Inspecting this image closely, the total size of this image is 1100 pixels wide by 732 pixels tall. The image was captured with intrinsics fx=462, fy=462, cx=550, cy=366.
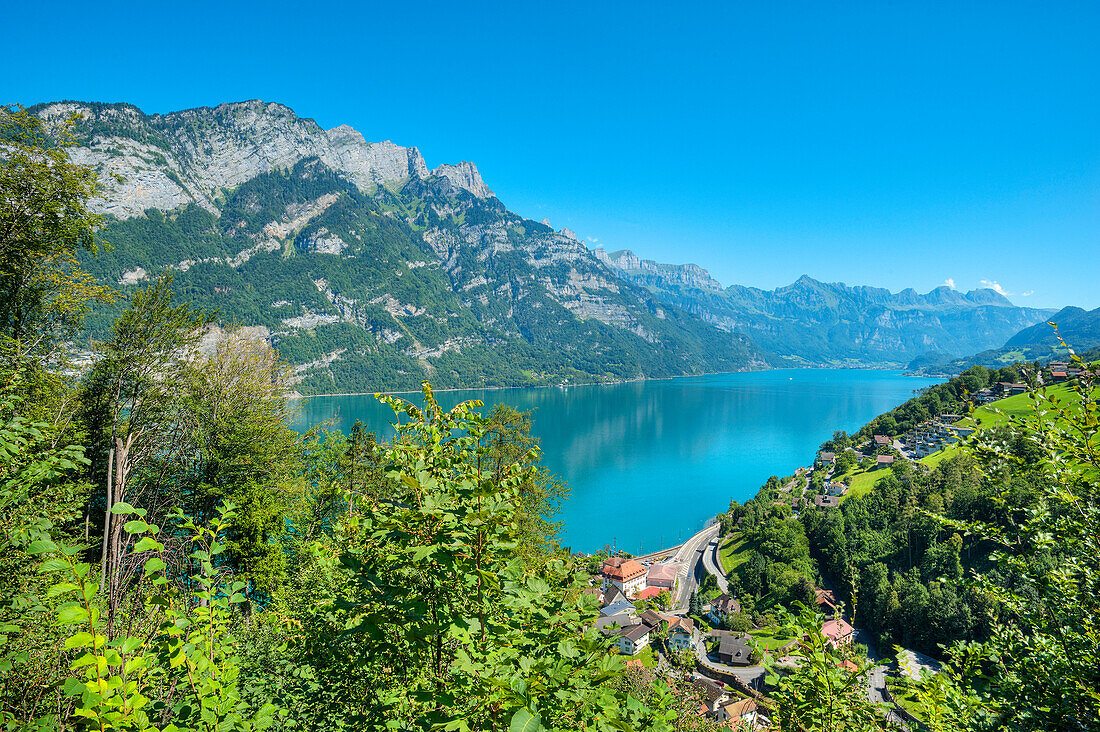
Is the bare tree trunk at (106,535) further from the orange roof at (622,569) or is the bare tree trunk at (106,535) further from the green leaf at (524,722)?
the orange roof at (622,569)

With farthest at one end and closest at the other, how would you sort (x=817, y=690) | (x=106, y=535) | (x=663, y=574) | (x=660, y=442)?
(x=660, y=442), (x=663, y=574), (x=106, y=535), (x=817, y=690)

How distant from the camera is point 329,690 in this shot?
12.4ft

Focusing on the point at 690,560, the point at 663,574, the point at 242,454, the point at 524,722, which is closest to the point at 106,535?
the point at 524,722

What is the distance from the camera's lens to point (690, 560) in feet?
142

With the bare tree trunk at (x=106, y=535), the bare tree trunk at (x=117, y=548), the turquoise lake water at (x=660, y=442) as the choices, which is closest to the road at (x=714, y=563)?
the turquoise lake water at (x=660, y=442)

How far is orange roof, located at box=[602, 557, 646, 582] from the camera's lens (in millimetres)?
37219

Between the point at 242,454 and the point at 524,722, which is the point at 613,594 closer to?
the point at 242,454

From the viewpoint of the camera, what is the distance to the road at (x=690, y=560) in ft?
121

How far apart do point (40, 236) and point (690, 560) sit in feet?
152

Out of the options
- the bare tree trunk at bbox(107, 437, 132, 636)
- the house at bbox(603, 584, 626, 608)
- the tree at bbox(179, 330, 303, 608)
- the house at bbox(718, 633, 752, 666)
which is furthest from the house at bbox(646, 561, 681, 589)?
the bare tree trunk at bbox(107, 437, 132, 636)

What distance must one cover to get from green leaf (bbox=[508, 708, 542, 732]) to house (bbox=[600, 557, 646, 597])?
37.6m

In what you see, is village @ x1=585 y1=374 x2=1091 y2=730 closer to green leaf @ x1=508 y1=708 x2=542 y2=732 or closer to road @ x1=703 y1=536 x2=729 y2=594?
road @ x1=703 y1=536 x2=729 y2=594

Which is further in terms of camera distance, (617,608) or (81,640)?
(617,608)

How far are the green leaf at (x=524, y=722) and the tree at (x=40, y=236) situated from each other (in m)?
10.1
